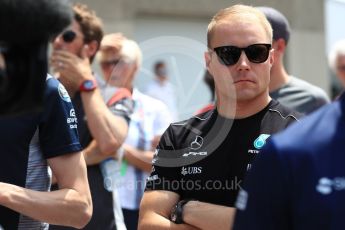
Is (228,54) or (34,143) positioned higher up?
(228,54)

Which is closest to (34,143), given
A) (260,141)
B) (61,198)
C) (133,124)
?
(61,198)

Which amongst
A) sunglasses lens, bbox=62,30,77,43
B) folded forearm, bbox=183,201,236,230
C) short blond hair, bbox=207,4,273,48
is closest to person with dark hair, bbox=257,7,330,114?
sunglasses lens, bbox=62,30,77,43

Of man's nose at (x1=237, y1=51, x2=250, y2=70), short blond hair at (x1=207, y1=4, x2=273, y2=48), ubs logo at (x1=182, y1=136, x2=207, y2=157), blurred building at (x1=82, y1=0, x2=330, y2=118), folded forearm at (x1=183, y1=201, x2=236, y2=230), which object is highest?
short blond hair at (x1=207, y1=4, x2=273, y2=48)

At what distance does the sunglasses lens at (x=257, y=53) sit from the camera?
3572mm

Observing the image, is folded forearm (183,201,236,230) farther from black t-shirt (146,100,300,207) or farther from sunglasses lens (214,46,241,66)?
sunglasses lens (214,46,241,66)

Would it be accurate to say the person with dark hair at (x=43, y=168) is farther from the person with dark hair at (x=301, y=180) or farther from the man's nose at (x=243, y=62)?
the person with dark hair at (x=301, y=180)

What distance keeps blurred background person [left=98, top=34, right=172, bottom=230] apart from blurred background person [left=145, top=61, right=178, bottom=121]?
291 millimetres

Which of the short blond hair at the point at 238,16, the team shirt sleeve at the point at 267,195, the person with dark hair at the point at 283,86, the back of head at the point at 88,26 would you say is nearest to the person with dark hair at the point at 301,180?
the team shirt sleeve at the point at 267,195

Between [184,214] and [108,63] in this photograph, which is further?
[108,63]

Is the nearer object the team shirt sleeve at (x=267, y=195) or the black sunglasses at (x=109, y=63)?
the team shirt sleeve at (x=267, y=195)

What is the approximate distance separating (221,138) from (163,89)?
3.64m

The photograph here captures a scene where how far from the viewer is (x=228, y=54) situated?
3.58 meters

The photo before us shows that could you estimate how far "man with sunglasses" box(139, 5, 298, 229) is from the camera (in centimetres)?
336

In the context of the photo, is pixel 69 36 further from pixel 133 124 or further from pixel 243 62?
pixel 243 62
